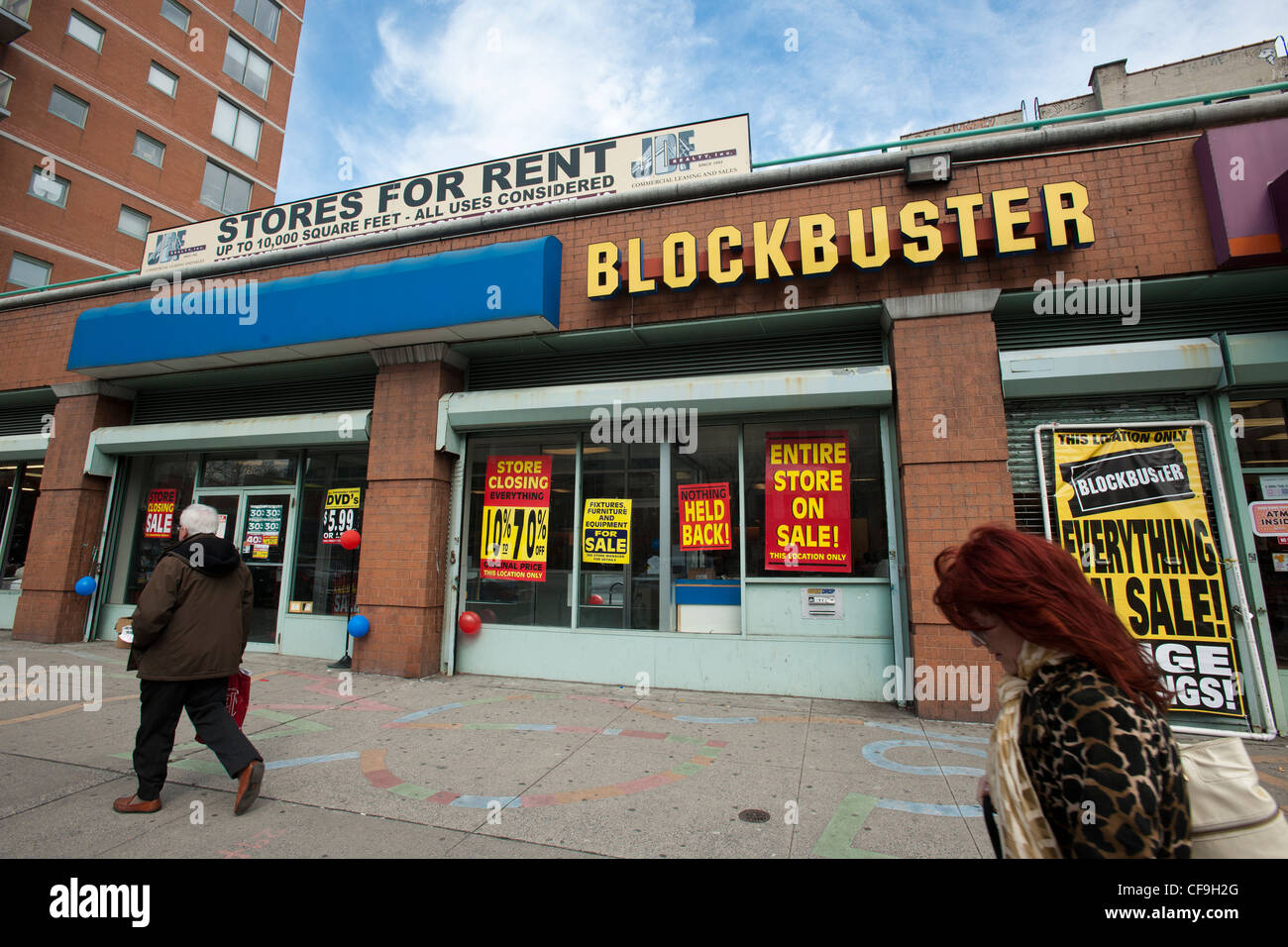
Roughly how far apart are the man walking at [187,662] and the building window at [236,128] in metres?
29.4

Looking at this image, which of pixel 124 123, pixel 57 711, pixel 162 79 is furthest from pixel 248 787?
pixel 162 79

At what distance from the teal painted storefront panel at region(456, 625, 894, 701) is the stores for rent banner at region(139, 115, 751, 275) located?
5541mm

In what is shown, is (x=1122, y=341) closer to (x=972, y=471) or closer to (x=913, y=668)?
(x=972, y=471)

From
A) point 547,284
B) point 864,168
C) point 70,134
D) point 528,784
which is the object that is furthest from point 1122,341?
point 70,134

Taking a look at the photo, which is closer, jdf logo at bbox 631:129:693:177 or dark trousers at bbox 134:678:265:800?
dark trousers at bbox 134:678:265:800

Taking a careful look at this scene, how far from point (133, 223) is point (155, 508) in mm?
18350

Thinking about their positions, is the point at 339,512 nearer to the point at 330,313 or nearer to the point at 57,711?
the point at 330,313

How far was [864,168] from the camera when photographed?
6.72 metres

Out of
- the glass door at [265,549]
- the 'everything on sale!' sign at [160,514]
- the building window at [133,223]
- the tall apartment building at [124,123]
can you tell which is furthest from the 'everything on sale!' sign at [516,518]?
the building window at [133,223]

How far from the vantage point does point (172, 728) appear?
3693 mm

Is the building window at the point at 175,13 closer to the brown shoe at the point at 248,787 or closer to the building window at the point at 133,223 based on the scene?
the building window at the point at 133,223

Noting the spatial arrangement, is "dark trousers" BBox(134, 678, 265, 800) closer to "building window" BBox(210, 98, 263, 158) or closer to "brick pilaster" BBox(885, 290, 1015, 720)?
"brick pilaster" BBox(885, 290, 1015, 720)

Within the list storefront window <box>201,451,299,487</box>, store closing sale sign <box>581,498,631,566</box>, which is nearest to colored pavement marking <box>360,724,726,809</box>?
store closing sale sign <box>581,498,631,566</box>

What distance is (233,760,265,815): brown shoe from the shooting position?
141 inches
